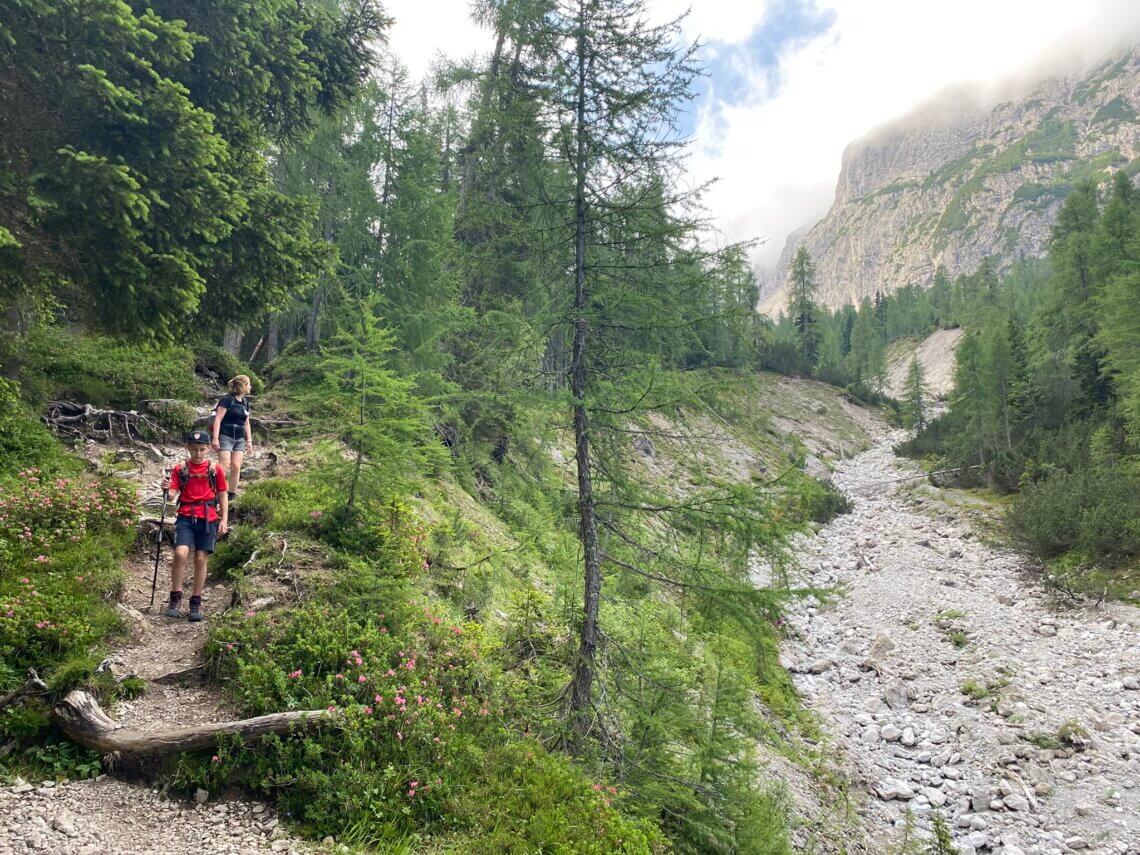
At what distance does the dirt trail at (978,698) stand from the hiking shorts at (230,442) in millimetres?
8180

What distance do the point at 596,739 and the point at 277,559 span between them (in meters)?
4.76

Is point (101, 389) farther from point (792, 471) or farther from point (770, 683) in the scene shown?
point (770, 683)

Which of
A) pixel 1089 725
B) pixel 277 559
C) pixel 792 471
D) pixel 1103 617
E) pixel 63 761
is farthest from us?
pixel 1103 617

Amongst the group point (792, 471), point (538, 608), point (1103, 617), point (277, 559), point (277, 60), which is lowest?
point (1103, 617)

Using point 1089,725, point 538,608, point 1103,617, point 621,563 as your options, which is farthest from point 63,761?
point 1103,617

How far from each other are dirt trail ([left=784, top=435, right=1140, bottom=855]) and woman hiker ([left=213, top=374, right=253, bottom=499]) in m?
8.17

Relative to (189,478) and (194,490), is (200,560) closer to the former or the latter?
(194,490)

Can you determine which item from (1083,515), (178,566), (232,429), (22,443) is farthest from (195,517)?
(1083,515)

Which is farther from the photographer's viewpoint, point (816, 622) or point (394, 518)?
point (816, 622)

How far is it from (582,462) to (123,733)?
192 inches

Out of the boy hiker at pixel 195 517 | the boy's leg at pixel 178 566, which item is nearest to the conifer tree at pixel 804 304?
the boy hiker at pixel 195 517

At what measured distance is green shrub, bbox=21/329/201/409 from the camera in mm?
10414

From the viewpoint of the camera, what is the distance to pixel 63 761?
4.27m

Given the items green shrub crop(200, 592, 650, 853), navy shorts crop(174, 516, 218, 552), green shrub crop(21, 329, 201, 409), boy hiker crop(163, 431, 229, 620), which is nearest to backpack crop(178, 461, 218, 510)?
boy hiker crop(163, 431, 229, 620)
